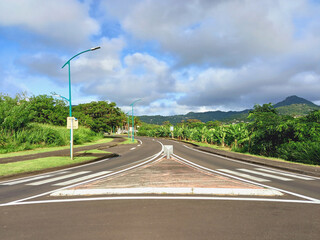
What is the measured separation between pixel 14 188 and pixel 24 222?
13.6 ft

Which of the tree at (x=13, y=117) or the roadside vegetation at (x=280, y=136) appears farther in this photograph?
the tree at (x=13, y=117)

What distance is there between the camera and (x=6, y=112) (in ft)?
75.7

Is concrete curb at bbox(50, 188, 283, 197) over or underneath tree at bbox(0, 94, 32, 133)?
underneath

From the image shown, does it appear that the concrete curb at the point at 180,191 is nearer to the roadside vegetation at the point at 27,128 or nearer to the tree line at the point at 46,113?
the roadside vegetation at the point at 27,128

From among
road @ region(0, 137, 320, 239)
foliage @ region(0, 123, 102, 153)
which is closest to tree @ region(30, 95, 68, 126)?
foliage @ region(0, 123, 102, 153)

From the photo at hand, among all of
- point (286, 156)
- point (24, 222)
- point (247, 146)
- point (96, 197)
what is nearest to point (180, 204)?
point (96, 197)

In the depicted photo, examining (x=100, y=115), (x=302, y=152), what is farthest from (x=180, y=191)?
(x=100, y=115)

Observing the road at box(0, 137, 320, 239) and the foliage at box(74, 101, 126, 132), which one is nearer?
the road at box(0, 137, 320, 239)

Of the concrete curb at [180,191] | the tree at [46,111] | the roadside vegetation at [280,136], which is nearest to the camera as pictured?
the concrete curb at [180,191]

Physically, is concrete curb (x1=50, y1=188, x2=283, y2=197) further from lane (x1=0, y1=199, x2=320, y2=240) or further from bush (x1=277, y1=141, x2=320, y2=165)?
bush (x1=277, y1=141, x2=320, y2=165)

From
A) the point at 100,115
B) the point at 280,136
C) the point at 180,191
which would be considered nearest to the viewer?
the point at 180,191

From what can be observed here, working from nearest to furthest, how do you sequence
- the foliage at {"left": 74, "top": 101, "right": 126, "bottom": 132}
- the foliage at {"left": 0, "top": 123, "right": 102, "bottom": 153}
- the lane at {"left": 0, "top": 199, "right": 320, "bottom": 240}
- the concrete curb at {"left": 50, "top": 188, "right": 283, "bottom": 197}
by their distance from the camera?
the lane at {"left": 0, "top": 199, "right": 320, "bottom": 240}, the concrete curb at {"left": 50, "top": 188, "right": 283, "bottom": 197}, the foliage at {"left": 0, "top": 123, "right": 102, "bottom": 153}, the foliage at {"left": 74, "top": 101, "right": 126, "bottom": 132}

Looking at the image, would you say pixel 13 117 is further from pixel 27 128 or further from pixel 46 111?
pixel 46 111

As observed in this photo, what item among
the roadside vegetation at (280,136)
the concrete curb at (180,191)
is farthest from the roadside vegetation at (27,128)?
the roadside vegetation at (280,136)
